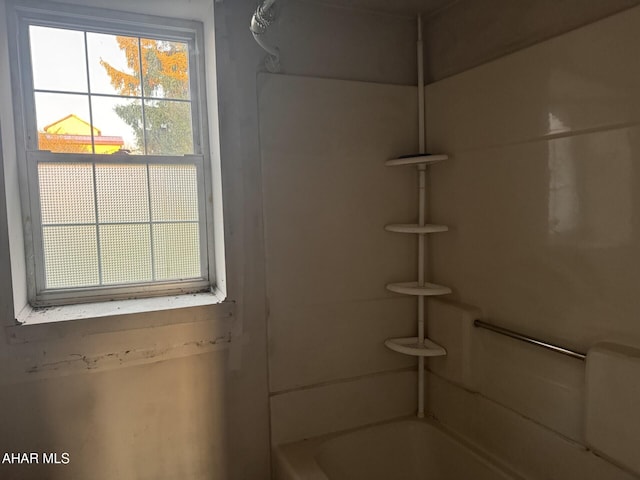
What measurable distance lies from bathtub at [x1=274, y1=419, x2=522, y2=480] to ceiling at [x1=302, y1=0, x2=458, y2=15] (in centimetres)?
167

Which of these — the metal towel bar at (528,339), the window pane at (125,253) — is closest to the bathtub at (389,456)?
the metal towel bar at (528,339)

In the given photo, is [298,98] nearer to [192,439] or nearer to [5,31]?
[5,31]

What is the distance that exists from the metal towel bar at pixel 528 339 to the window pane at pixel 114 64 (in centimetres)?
150

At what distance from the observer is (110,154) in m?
1.46

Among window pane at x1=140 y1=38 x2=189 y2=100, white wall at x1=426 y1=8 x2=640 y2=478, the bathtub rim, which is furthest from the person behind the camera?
window pane at x1=140 y1=38 x2=189 y2=100

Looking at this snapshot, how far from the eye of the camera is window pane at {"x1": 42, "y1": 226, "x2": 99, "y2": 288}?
1.42 meters

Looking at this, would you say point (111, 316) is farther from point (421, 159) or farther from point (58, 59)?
point (421, 159)

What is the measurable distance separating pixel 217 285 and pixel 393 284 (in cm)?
70

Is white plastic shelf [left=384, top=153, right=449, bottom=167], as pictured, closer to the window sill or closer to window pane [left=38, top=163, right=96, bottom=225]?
the window sill

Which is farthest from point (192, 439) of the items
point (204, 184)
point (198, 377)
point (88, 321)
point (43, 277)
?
point (204, 184)

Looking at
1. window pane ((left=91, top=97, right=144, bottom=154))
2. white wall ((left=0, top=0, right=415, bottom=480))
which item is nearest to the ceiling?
white wall ((left=0, top=0, right=415, bottom=480))

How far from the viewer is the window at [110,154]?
1397mm

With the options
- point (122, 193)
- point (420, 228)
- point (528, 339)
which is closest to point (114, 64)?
point (122, 193)

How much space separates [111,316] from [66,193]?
1.53ft
